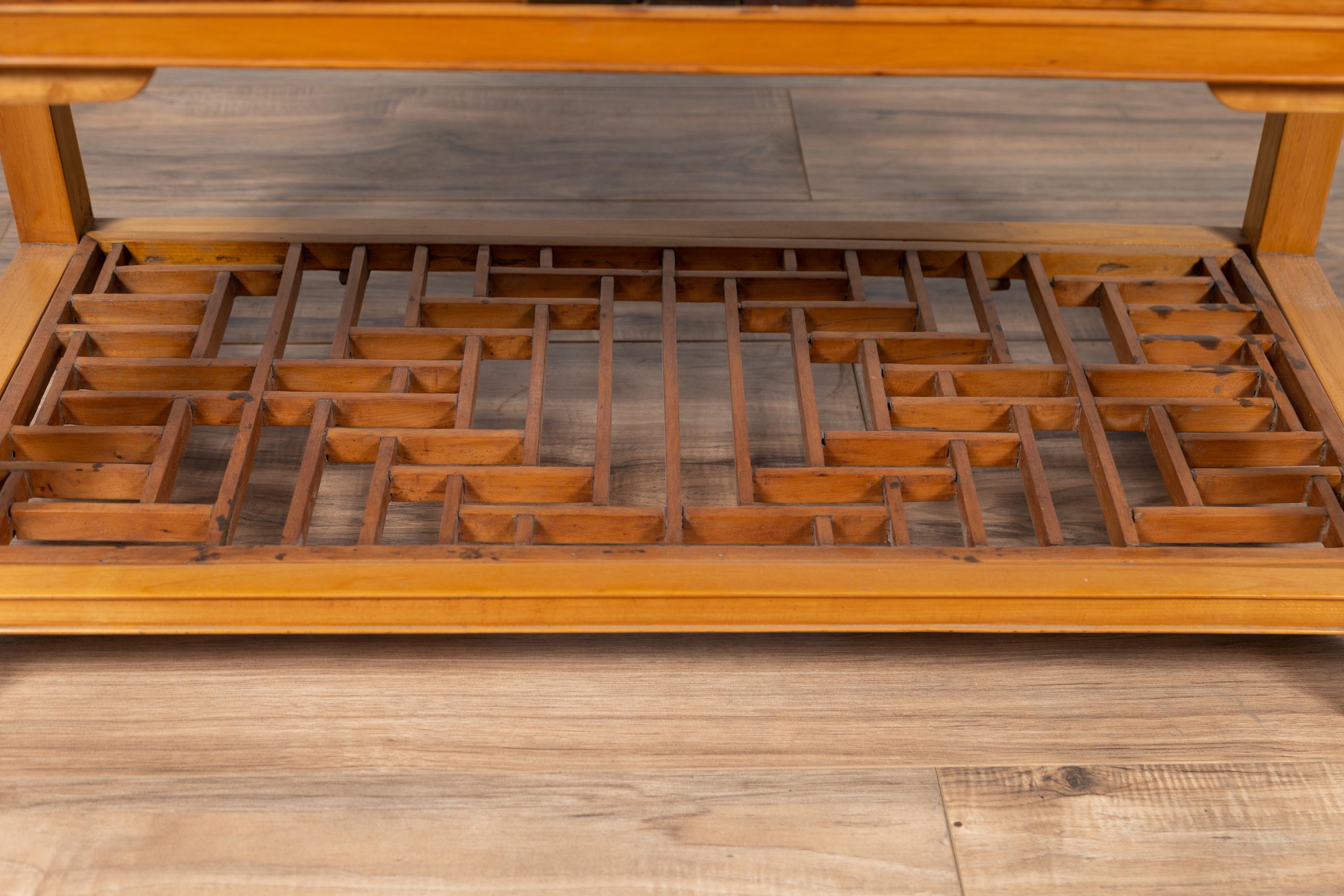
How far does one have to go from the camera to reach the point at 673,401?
111 cm

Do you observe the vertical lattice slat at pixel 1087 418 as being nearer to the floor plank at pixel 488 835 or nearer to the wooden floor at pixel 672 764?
the wooden floor at pixel 672 764

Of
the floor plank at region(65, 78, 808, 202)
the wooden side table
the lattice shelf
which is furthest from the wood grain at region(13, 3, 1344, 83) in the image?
the floor plank at region(65, 78, 808, 202)

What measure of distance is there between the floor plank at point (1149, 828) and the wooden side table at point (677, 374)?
12 cm

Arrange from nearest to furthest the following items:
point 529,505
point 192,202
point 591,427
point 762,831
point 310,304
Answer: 1. point 762,831
2. point 529,505
3. point 591,427
4. point 310,304
5. point 192,202

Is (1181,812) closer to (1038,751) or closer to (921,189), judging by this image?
(1038,751)

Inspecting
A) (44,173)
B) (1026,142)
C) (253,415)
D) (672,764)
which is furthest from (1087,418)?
(44,173)

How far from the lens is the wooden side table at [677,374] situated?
74cm

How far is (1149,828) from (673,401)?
0.52 m

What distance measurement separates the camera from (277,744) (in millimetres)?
946

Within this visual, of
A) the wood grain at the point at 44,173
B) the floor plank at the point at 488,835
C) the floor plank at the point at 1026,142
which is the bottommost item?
the floor plank at the point at 488,835

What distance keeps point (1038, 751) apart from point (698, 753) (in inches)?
10.4

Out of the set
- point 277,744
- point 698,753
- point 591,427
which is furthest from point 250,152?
point 698,753

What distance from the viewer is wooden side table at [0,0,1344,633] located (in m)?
0.74

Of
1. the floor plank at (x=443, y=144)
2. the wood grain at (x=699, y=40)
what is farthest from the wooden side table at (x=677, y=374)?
the floor plank at (x=443, y=144)
